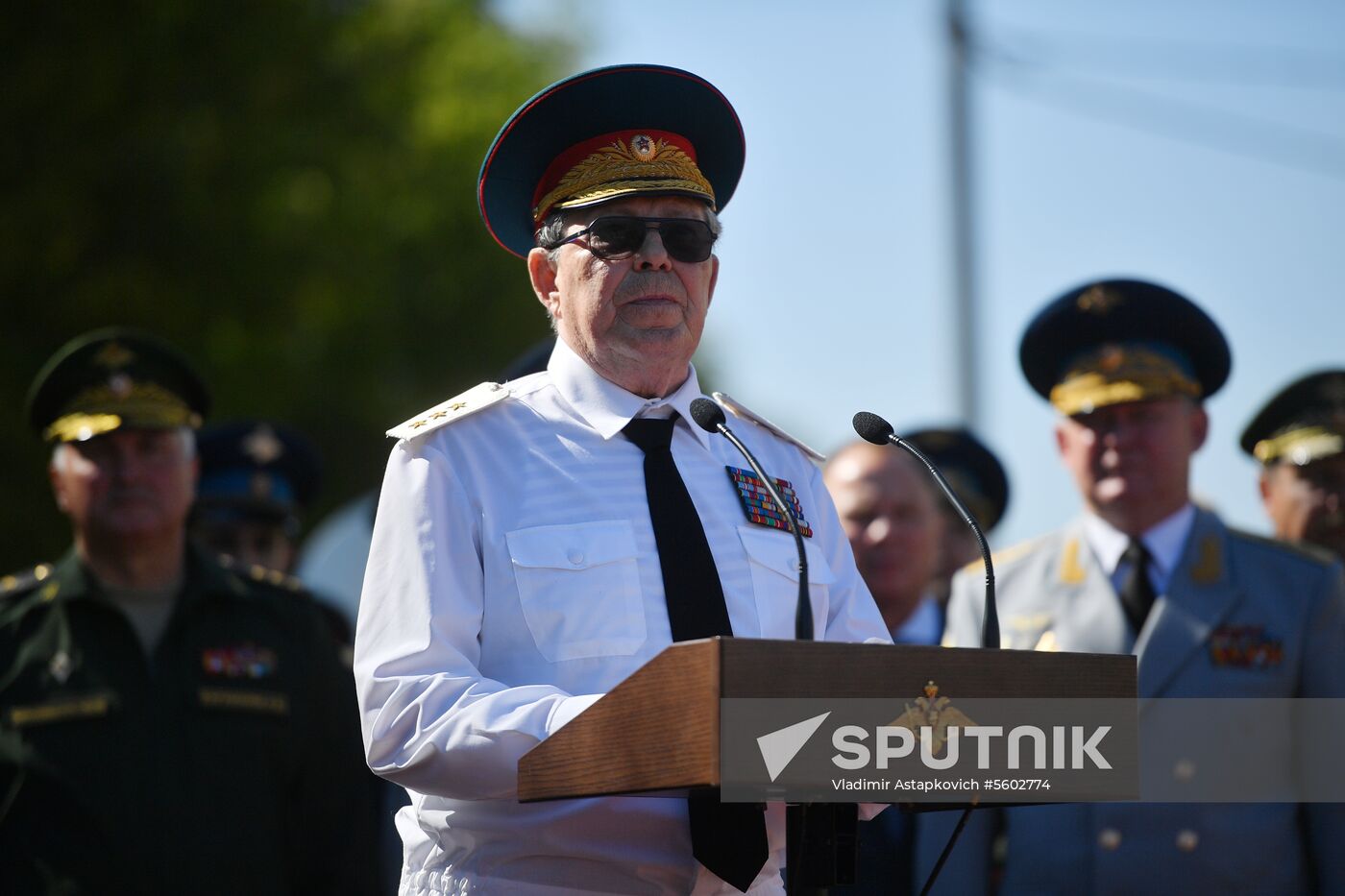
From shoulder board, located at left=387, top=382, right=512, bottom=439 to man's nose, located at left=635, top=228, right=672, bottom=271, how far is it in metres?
0.41

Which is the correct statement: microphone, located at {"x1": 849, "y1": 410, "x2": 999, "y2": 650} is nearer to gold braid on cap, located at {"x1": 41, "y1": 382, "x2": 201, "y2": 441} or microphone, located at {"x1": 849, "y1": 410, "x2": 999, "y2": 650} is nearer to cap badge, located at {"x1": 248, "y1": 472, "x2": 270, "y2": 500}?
gold braid on cap, located at {"x1": 41, "y1": 382, "x2": 201, "y2": 441}

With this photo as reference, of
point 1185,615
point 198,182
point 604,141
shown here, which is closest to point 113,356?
point 604,141

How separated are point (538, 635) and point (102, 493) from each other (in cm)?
343

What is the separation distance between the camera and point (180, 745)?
5.89 meters

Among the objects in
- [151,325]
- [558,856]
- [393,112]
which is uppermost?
[393,112]

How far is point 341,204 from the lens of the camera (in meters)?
18.8

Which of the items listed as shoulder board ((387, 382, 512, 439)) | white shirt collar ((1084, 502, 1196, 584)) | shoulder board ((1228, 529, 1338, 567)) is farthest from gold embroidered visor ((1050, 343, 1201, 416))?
shoulder board ((387, 382, 512, 439))

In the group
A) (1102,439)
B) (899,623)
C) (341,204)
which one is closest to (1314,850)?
(1102,439)

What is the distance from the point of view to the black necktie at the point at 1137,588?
5438 millimetres

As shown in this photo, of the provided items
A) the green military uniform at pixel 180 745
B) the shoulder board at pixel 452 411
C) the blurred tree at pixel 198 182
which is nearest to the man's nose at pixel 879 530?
the green military uniform at pixel 180 745

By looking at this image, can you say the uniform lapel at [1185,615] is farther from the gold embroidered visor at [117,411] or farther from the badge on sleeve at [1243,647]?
the gold embroidered visor at [117,411]

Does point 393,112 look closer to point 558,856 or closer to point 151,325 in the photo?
point 151,325

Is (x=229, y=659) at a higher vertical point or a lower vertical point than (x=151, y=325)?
lower

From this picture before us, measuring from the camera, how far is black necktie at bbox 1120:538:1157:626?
17.8 feet
